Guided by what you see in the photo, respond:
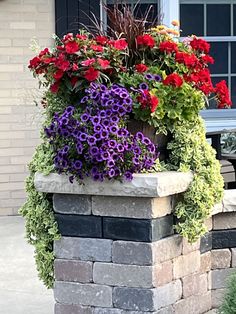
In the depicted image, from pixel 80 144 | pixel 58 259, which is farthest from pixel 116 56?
pixel 58 259

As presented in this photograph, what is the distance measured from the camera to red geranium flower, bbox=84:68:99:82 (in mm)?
4246

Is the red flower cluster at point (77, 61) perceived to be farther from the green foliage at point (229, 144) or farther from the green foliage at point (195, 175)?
the green foliage at point (229, 144)

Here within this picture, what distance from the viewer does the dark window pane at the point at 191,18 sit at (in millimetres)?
9484

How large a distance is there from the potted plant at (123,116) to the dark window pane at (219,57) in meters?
4.96

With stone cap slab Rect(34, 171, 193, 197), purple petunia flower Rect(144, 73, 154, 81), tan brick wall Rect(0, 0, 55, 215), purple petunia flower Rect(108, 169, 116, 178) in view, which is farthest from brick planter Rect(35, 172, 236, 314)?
tan brick wall Rect(0, 0, 55, 215)

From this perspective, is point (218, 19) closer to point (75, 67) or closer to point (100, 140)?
point (75, 67)

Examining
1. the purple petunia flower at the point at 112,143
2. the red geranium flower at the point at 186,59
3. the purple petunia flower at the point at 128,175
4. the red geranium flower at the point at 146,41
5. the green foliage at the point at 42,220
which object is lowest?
the green foliage at the point at 42,220

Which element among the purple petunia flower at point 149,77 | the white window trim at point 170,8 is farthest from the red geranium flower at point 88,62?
the white window trim at point 170,8

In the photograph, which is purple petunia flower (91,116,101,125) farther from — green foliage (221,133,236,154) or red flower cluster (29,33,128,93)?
green foliage (221,133,236,154)

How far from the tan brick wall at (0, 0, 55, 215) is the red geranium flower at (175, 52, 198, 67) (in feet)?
13.8

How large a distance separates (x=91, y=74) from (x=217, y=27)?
5658mm

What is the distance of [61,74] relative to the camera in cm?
431

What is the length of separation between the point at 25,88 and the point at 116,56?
434cm

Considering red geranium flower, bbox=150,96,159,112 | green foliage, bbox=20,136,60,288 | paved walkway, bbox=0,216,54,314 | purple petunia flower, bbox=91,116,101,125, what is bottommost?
paved walkway, bbox=0,216,54,314
